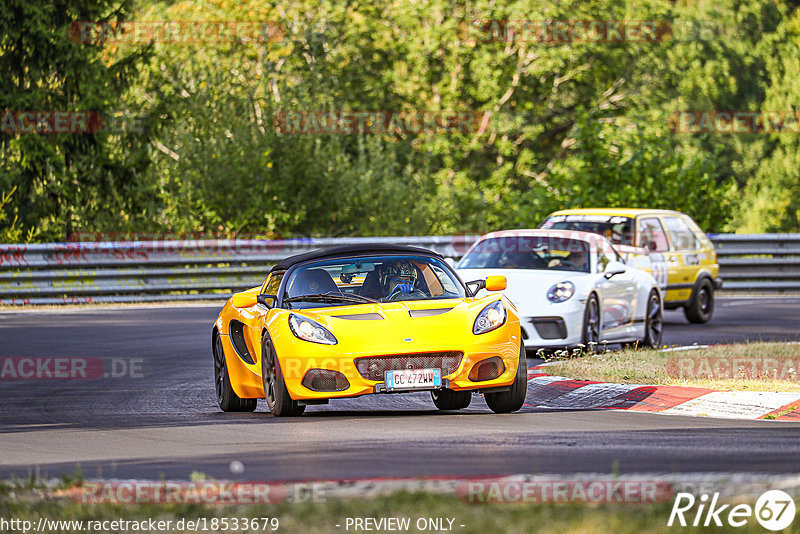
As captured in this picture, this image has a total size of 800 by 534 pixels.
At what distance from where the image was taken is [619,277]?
17453 millimetres

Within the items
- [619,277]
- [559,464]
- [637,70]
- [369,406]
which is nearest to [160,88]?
[637,70]

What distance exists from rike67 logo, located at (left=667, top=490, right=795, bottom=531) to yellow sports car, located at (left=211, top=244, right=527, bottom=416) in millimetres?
4240

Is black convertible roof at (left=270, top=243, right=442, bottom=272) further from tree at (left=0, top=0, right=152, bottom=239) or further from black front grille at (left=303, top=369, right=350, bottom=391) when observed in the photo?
tree at (left=0, top=0, right=152, bottom=239)

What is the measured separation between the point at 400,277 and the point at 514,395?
1.40 m

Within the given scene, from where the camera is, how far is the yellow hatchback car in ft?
71.9

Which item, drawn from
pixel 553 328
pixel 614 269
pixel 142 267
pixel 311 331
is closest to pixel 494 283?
pixel 311 331

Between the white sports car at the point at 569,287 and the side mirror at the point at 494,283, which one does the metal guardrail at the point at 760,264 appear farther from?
the side mirror at the point at 494,283

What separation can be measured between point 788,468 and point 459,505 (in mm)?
2280

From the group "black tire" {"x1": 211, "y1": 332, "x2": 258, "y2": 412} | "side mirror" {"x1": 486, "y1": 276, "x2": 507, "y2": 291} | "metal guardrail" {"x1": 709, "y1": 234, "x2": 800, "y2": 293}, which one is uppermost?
"side mirror" {"x1": 486, "y1": 276, "x2": 507, "y2": 291}

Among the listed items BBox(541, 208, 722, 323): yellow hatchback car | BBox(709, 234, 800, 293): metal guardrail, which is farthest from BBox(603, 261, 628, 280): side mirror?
BBox(709, 234, 800, 293): metal guardrail
